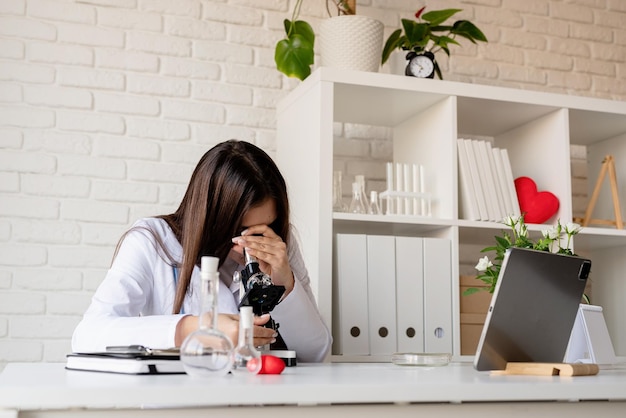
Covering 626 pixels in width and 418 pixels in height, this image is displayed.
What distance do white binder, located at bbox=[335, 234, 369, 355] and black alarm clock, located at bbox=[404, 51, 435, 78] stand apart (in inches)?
25.4

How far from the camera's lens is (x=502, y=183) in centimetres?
292

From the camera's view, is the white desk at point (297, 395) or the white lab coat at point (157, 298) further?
the white lab coat at point (157, 298)

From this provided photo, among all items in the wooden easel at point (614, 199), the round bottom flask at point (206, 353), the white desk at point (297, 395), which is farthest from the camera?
the wooden easel at point (614, 199)

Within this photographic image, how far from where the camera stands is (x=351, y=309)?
8.56ft

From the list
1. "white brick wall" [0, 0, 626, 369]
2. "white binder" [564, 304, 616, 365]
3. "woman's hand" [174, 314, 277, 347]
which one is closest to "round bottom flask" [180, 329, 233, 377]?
"woman's hand" [174, 314, 277, 347]

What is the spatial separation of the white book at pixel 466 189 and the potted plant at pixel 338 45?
43 cm

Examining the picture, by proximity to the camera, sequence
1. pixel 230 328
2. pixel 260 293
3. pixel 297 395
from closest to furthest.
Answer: pixel 297 395
pixel 230 328
pixel 260 293

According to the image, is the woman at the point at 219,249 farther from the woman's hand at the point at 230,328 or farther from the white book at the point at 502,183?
the white book at the point at 502,183

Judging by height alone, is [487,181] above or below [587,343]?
above

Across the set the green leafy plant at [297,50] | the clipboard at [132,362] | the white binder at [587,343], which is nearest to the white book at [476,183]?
the green leafy plant at [297,50]

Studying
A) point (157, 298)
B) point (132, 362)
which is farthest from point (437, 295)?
point (132, 362)

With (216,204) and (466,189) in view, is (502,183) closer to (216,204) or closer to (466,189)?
(466,189)

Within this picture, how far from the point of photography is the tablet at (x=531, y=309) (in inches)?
61.0

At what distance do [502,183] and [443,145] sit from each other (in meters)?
0.28
